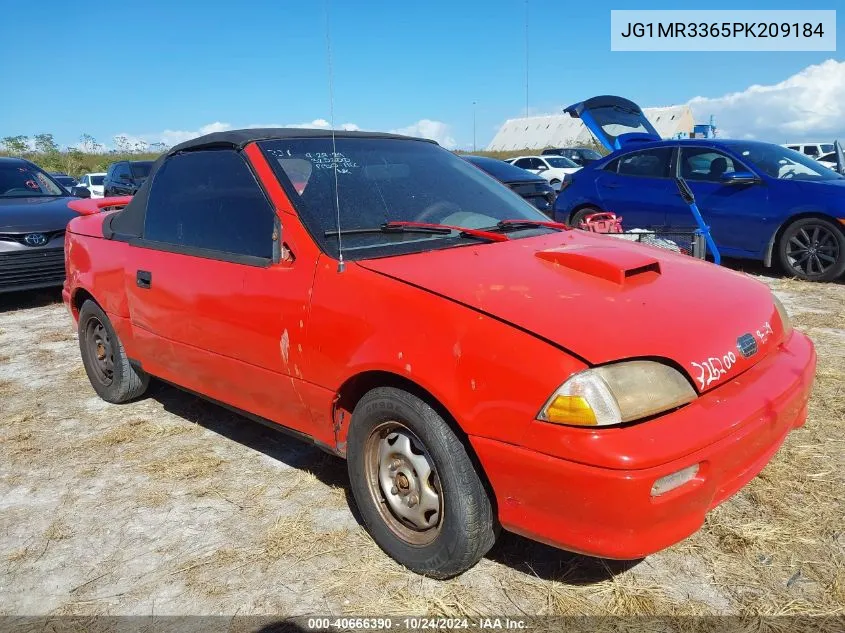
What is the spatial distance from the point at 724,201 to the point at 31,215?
7.48 m

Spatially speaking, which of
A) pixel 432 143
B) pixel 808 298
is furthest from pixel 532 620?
pixel 808 298

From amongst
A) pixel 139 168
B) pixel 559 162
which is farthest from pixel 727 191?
pixel 559 162

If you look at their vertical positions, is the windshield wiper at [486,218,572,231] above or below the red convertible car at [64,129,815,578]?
above

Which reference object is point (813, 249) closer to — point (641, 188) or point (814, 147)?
point (641, 188)

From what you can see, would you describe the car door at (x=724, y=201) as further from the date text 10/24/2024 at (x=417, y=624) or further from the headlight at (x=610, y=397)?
the date text 10/24/2024 at (x=417, y=624)

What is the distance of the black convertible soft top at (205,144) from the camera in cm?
312

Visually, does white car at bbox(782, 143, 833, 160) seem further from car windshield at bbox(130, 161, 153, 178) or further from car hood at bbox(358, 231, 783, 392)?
car hood at bbox(358, 231, 783, 392)

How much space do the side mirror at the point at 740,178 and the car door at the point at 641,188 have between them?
53 centimetres

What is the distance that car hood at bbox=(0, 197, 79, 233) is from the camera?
22.4 ft

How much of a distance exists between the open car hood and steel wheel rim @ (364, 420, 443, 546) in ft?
21.1

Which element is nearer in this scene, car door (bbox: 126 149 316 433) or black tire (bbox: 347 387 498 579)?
black tire (bbox: 347 387 498 579)

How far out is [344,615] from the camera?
218cm

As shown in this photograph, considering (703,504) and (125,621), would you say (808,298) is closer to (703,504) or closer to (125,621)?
(703,504)

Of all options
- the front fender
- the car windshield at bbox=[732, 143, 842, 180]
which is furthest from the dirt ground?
the car windshield at bbox=[732, 143, 842, 180]
